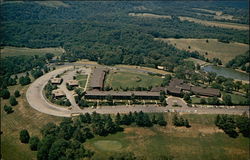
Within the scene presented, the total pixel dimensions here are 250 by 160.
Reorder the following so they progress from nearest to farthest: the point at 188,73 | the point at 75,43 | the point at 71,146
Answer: the point at 71,146 → the point at 188,73 → the point at 75,43

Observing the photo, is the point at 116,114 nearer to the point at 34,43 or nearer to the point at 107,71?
the point at 107,71

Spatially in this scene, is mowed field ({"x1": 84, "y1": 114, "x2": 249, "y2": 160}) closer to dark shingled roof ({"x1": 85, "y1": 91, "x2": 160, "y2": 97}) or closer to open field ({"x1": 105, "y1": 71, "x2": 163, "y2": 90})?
dark shingled roof ({"x1": 85, "y1": 91, "x2": 160, "y2": 97})

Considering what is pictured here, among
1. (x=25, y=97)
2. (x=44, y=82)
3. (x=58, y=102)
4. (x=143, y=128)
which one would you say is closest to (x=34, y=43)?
(x=44, y=82)

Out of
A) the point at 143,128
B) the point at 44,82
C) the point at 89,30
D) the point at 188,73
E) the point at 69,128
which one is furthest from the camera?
the point at 89,30

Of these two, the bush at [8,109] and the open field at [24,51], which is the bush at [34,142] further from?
the open field at [24,51]

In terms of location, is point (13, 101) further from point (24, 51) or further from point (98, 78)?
point (24, 51)

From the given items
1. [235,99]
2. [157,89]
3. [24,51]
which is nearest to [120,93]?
[157,89]

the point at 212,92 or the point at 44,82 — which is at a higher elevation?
the point at 212,92
